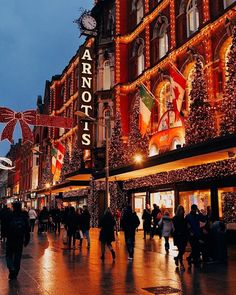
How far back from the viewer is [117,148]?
1147 inches

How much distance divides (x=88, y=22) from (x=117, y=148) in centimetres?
1350

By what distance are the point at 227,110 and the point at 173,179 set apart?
6.01 meters

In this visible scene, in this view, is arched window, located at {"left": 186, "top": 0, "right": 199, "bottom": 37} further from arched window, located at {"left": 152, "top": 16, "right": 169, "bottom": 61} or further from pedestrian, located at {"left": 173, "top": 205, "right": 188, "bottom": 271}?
pedestrian, located at {"left": 173, "top": 205, "right": 188, "bottom": 271}

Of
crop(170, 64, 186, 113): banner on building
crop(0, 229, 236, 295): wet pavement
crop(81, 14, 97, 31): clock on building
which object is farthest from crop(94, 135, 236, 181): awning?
crop(81, 14, 97, 31): clock on building

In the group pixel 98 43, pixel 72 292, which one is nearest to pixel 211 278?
pixel 72 292

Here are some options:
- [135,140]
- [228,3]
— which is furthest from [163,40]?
[135,140]

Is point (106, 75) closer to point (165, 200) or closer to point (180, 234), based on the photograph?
point (165, 200)

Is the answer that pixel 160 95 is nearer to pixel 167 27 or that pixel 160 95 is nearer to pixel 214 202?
pixel 167 27

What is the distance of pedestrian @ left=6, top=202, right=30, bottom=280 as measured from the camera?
9570 mm

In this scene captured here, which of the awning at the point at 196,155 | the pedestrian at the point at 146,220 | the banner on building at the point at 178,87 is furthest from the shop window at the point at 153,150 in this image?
the banner on building at the point at 178,87

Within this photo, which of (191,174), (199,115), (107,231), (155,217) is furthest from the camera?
(155,217)

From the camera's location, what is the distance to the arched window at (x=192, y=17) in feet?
76.6

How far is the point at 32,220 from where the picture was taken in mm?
27469

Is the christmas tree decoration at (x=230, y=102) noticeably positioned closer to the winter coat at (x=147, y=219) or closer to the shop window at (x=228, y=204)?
the shop window at (x=228, y=204)
